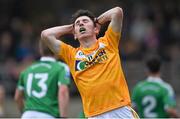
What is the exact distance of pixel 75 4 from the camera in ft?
68.3

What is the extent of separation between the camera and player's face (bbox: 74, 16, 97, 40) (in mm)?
8758

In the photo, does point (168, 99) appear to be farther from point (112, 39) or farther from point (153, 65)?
point (112, 39)

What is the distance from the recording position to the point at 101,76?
8.66 metres

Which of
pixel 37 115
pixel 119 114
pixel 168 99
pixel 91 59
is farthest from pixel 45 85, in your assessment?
pixel 119 114

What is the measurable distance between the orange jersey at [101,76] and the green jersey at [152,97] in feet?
9.65

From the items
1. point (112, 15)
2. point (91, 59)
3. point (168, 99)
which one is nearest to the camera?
point (91, 59)

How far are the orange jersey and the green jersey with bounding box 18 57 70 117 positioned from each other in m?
2.00

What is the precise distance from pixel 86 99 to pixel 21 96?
2.79m

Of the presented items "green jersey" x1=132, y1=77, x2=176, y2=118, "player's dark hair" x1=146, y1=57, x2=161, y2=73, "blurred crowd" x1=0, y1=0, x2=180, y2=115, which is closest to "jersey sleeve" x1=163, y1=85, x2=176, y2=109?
"green jersey" x1=132, y1=77, x2=176, y2=118

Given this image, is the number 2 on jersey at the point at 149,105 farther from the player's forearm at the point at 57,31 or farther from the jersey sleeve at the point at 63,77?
the player's forearm at the point at 57,31

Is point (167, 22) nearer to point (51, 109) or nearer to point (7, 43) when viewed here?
point (7, 43)

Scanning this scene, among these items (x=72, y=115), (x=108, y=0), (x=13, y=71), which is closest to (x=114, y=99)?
(x=72, y=115)

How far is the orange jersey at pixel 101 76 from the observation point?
339 inches

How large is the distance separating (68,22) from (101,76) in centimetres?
1122
